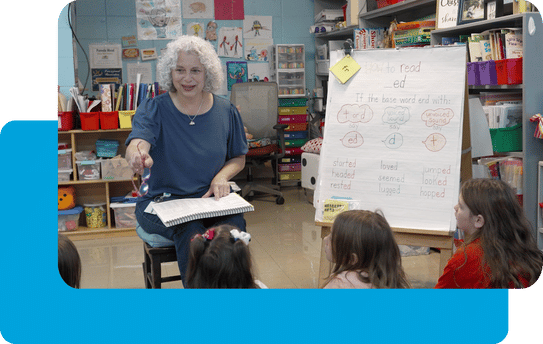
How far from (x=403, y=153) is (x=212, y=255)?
1.00 m

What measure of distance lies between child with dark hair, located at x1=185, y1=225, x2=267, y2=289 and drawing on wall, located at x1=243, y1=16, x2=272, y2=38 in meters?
4.95

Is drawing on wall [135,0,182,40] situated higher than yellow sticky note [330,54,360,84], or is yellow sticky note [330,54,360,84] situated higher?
drawing on wall [135,0,182,40]

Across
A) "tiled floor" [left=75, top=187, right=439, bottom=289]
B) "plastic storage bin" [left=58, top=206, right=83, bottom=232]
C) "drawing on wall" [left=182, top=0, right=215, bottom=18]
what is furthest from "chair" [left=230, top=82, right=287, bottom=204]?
"plastic storage bin" [left=58, top=206, right=83, bottom=232]

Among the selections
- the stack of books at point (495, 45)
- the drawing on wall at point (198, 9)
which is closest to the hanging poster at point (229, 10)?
the drawing on wall at point (198, 9)

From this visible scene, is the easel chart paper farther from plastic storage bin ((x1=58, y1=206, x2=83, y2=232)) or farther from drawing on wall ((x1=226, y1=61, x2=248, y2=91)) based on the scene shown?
drawing on wall ((x1=226, y1=61, x2=248, y2=91))

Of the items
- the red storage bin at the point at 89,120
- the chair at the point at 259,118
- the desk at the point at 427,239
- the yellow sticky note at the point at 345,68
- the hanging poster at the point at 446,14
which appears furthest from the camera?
the chair at the point at 259,118

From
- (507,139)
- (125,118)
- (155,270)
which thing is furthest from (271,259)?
(125,118)

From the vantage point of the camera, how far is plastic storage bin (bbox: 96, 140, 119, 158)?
14.4 ft

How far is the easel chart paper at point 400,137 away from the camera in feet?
7.43

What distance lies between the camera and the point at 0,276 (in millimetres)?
1687

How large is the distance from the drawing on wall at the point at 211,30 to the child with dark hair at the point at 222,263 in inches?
190

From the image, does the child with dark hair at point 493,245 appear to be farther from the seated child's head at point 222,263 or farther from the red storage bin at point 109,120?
the red storage bin at point 109,120

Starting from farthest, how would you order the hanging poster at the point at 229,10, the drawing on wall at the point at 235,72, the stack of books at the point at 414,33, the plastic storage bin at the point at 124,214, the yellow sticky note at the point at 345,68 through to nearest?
1. the drawing on wall at the point at 235,72
2. the hanging poster at the point at 229,10
3. the plastic storage bin at the point at 124,214
4. the stack of books at the point at 414,33
5. the yellow sticky note at the point at 345,68

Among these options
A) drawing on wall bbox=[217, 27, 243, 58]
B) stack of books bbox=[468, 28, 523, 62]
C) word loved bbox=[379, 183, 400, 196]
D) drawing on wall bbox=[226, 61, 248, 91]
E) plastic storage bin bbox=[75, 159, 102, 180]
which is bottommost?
plastic storage bin bbox=[75, 159, 102, 180]
